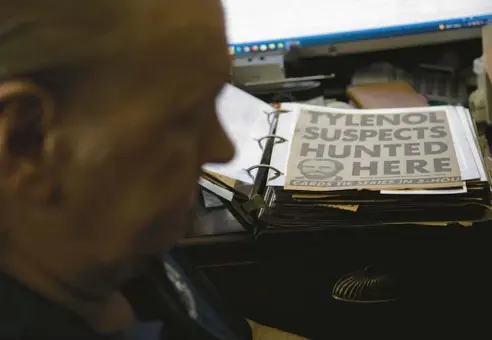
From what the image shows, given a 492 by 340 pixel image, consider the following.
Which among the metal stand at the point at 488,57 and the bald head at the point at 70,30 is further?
the metal stand at the point at 488,57

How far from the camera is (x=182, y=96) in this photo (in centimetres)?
48

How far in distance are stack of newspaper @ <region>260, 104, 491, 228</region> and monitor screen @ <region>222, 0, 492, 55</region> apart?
7.1 inches

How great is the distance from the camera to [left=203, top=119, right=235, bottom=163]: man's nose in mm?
532

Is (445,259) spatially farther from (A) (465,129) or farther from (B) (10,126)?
(B) (10,126)

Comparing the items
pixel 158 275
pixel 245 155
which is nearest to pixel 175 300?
pixel 158 275

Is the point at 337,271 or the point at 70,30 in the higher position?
the point at 70,30

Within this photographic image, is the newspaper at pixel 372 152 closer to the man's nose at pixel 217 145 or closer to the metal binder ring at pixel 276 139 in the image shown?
the metal binder ring at pixel 276 139

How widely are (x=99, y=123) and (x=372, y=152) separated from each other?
61cm

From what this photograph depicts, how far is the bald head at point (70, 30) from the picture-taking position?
426mm

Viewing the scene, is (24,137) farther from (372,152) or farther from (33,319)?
(372,152)

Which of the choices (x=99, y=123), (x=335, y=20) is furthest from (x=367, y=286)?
(x=99, y=123)

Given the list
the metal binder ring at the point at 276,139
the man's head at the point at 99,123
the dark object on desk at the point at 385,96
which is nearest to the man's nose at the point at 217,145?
the man's head at the point at 99,123

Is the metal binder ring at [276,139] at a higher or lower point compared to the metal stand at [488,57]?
lower

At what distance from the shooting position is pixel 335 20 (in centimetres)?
125
